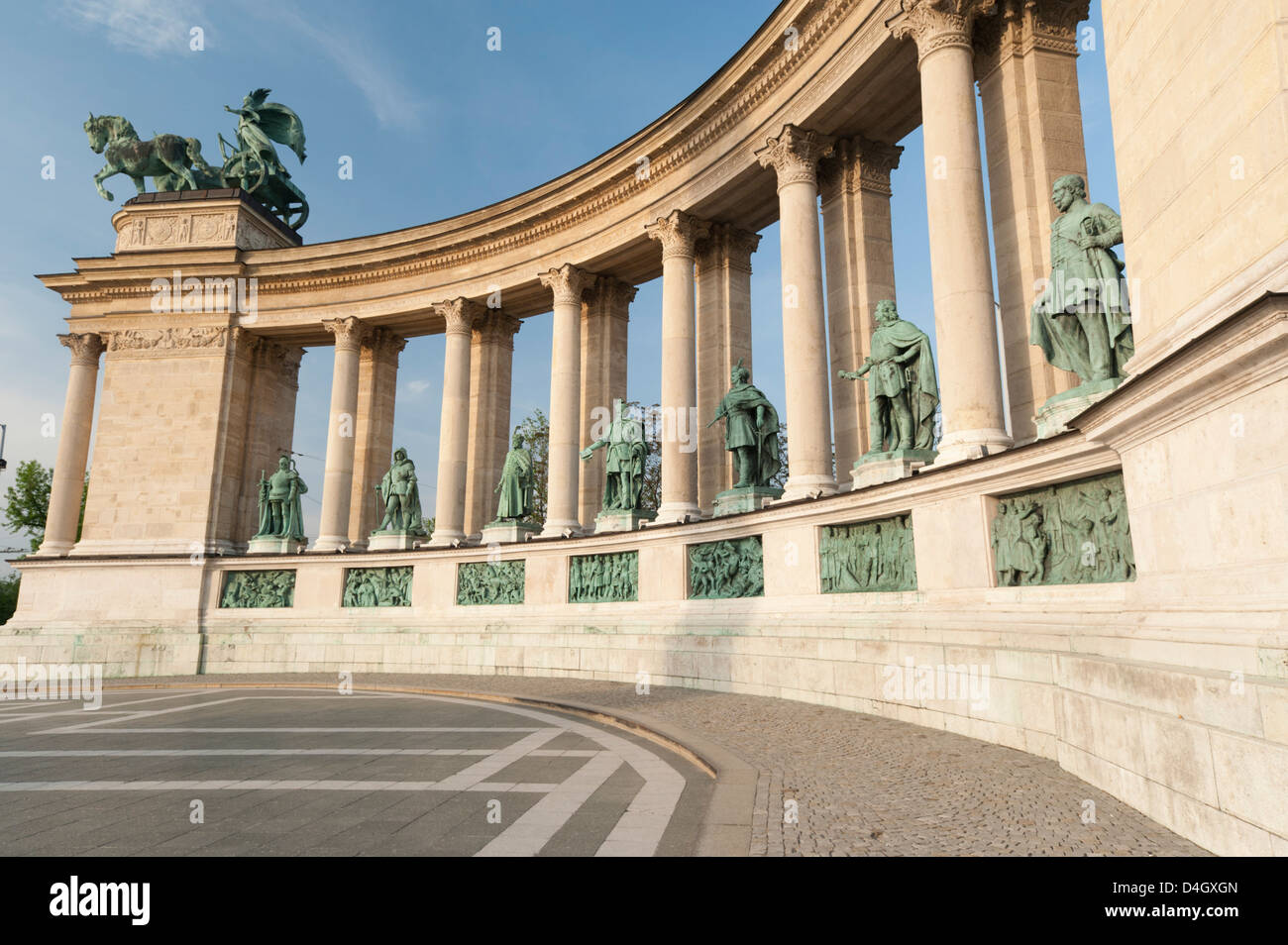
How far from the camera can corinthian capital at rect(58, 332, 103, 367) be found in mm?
36531

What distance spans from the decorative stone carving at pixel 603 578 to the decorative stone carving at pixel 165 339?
23171 mm

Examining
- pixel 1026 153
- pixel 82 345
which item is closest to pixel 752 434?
pixel 1026 153

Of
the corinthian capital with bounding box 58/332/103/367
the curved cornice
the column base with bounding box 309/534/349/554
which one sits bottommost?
the column base with bounding box 309/534/349/554

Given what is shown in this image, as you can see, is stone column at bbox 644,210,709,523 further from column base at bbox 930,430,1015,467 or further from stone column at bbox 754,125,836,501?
column base at bbox 930,430,1015,467

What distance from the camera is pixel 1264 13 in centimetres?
650

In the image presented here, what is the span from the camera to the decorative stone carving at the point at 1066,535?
1064cm

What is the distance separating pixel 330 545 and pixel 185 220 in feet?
62.0

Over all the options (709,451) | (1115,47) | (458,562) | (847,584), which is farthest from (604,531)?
(1115,47)

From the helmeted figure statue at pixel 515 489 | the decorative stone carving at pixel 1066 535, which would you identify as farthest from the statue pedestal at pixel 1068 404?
the helmeted figure statue at pixel 515 489

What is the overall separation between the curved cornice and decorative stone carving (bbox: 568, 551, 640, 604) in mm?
12106

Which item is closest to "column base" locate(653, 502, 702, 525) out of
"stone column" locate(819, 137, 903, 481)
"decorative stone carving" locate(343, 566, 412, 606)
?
"stone column" locate(819, 137, 903, 481)
